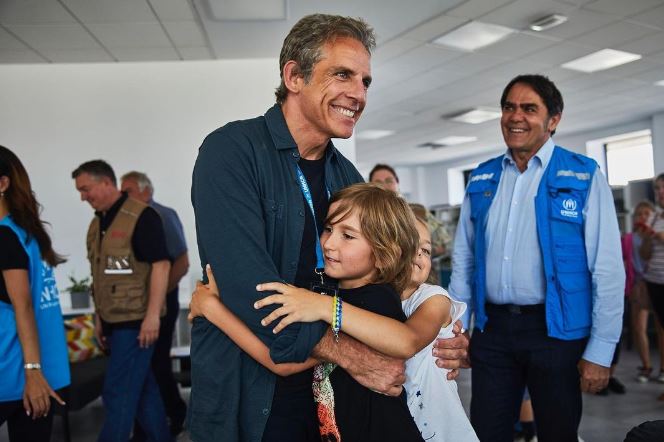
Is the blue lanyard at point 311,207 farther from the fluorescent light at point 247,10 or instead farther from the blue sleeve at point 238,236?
the fluorescent light at point 247,10

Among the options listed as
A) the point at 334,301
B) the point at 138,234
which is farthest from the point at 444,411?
the point at 138,234

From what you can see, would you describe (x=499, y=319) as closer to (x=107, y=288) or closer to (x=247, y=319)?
(x=247, y=319)

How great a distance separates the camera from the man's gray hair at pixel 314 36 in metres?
1.33

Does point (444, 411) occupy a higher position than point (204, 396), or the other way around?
point (204, 396)

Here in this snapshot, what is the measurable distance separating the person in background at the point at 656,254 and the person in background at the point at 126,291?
4235 mm

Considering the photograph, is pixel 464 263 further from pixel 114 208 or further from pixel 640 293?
pixel 640 293

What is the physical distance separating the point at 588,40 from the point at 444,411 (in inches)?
232

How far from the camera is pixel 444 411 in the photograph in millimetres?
1472

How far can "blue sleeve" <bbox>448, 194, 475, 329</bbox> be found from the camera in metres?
2.64

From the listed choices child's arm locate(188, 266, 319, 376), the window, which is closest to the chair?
child's arm locate(188, 266, 319, 376)

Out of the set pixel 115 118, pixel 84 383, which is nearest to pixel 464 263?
pixel 84 383

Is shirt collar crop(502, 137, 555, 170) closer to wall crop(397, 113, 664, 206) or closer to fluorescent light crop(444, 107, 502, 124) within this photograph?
fluorescent light crop(444, 107, 502, 124)

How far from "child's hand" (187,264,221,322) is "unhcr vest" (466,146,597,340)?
1.44 meters

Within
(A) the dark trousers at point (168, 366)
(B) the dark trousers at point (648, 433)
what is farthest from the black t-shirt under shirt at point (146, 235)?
(B) the dark trousers at point (648, 433)
